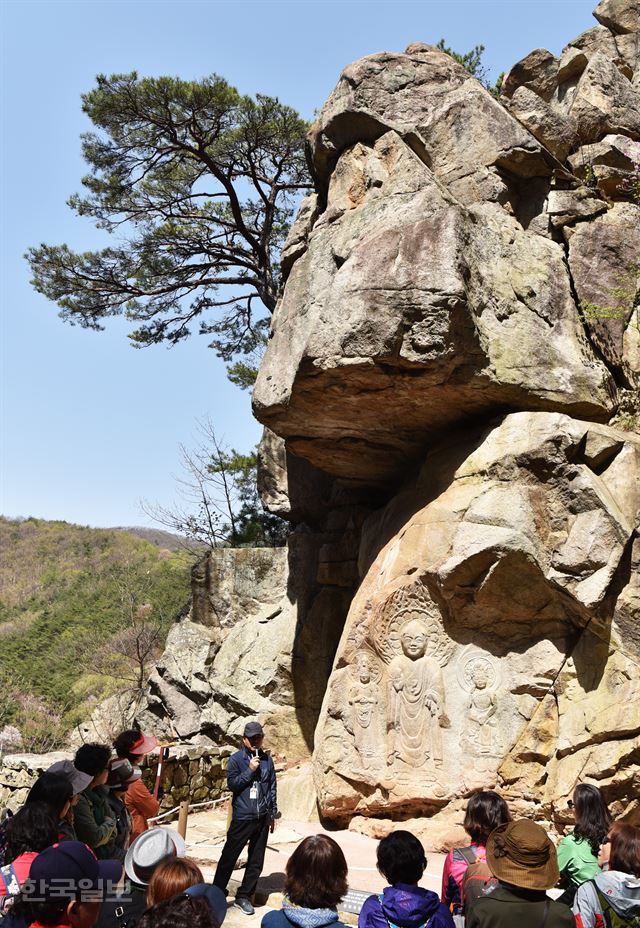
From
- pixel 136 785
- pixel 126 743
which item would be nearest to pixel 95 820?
pixel 126 743

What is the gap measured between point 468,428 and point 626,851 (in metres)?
6.78

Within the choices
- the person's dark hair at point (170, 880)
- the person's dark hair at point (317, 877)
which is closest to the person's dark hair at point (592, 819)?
the person's dark hair at point (317, 877)

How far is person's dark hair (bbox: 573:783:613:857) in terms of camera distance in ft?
12.2

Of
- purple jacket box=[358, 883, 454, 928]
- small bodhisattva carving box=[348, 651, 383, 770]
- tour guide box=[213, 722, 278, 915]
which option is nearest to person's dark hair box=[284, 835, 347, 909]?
purple jacket box=[358, 883, 454, 928]

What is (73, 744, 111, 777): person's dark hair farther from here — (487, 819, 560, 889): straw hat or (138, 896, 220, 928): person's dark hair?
→ (487, 819, 560, 889): straw hat

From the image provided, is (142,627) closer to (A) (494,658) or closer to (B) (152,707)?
(B) (152,707)

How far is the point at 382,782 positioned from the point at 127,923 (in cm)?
536

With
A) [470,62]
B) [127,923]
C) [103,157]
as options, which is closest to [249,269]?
[103,157]

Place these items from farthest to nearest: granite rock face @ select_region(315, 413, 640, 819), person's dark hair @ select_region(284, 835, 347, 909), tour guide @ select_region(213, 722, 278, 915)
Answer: granite rock face @ select_region(315, 413, 640, 819) < tour guide @ select_region(213, 722, 278, 915) < person's dark hair @ select_region(284, 835, 347, 909)

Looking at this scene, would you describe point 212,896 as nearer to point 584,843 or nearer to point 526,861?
point 526,861

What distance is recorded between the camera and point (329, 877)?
2.82m

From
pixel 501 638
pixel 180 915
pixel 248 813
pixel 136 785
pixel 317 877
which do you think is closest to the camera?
pixel 180 915

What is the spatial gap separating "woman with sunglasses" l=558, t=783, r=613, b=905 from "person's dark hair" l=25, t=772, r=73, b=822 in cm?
229

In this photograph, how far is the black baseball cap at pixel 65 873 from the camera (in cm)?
286
